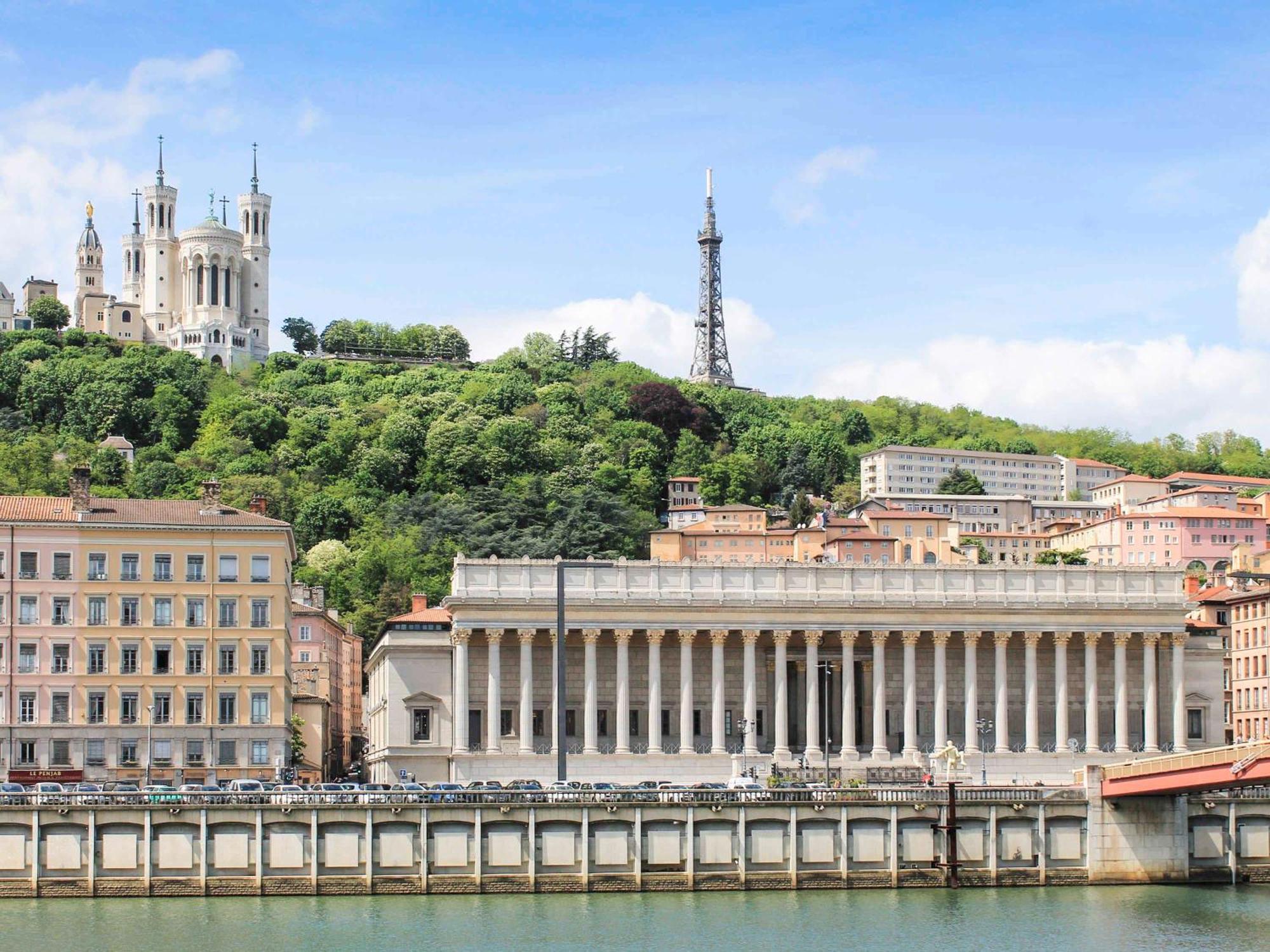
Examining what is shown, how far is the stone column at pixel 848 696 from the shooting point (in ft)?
382

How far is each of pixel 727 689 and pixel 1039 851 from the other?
33.5 metres

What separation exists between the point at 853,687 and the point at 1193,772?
35147mm

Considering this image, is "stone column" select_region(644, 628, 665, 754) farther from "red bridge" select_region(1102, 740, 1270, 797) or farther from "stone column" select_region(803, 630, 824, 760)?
"red bridge" select_region(1102, 740, 1270, 797)

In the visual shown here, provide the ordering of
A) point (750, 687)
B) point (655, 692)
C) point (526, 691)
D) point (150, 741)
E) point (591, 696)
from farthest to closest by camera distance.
→ 1. point (750, 687)
2. point (655, 692)
3. point (591, 696)
4. point (526, 691)
5. point (150, 741)

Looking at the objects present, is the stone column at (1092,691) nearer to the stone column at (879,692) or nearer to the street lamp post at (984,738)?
the street lamp post at (984,738)

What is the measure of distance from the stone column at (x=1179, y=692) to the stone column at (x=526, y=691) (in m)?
32.7

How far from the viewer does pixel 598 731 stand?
117 meters

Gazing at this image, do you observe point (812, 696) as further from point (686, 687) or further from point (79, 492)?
point (79, 492)

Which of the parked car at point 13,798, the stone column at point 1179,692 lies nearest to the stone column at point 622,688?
the stone column at point 1179,692

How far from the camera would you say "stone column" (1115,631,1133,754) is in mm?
118750

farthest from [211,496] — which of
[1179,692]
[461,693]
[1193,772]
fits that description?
[1179,692]

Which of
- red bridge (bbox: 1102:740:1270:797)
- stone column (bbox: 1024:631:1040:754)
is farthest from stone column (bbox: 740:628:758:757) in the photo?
red bridge (bbox: 1102:740:1270:797)

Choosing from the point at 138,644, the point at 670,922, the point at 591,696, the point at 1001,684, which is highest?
the point at 138,644

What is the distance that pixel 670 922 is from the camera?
3081 inches
